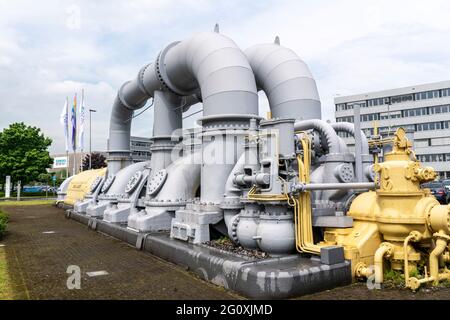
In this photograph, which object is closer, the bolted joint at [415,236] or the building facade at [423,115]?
Answer: the bolted joint at [415,236]

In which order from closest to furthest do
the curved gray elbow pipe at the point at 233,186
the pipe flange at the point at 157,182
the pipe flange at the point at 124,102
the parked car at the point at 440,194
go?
1. the curved gray elbow pipe at the point at 233,186
2. the pipe flange at the point at 157,182
3. the pipe flange at the point at 124,102
4. the parked car at the point at 440,194

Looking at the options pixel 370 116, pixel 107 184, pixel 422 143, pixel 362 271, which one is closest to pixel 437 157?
pixel 422 143

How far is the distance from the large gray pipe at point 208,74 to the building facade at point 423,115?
151ft

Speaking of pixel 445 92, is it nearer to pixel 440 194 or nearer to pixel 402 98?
pixel 402 98

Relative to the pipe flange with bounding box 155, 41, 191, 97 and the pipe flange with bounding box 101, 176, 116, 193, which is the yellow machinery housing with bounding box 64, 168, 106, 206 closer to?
the pipe flange with bounding box 101, 176, 116, 193

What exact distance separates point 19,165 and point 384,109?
5340 centimetres

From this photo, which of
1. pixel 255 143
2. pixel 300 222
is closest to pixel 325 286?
pixel 300 222

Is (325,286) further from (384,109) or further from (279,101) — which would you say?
(384,109)

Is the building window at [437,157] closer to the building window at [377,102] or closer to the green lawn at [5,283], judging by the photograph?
the building window at [377,102]

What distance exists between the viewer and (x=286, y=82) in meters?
12.1

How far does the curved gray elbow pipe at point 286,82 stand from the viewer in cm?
1180

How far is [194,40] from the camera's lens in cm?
1199

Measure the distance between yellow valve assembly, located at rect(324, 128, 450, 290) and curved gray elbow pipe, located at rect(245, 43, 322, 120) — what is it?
14.9 ft

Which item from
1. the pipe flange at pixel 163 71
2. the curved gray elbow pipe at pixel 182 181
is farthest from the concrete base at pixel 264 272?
the pipe flange at pixel 163 71
